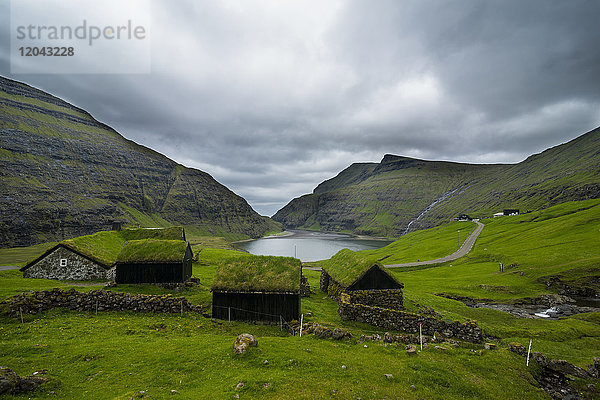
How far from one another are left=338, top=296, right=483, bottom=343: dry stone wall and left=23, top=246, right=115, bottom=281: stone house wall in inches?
1447

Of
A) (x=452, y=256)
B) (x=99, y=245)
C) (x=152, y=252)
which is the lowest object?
(x=452, y=256)

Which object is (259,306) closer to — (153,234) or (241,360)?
(241,360)

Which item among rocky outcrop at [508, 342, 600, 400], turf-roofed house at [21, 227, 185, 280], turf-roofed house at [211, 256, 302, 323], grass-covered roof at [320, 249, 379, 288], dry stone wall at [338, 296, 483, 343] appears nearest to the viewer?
rocky outcrop at [508, 342, 600, 400]

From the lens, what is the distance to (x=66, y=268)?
3806 cm

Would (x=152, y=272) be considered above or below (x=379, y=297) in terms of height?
above

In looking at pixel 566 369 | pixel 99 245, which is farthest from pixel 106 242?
pixel 566 369

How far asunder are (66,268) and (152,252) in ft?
45.7

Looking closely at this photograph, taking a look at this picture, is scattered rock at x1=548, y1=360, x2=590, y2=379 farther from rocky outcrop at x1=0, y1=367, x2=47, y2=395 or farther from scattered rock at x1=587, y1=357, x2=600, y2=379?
rocky outcrop at x1=0, y1=367, x2=47, y2=395

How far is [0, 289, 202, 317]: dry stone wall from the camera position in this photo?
2123 cm

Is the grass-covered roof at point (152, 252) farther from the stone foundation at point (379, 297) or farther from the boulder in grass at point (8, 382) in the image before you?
the boulder in grass at point (8, 382)

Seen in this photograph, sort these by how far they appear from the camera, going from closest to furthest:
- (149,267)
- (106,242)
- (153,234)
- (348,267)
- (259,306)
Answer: (259,306) → (348,267) → (149,267) → (106,242) → (153,234)

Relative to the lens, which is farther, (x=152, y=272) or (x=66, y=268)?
(x=66, y=268)

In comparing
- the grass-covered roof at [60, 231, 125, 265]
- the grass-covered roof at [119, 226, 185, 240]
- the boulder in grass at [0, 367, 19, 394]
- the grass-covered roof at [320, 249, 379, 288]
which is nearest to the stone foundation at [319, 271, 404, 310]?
the grass-covered roof at [320, 249, 379, 288]

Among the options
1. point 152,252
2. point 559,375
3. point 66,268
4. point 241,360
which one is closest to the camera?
point 241,360
